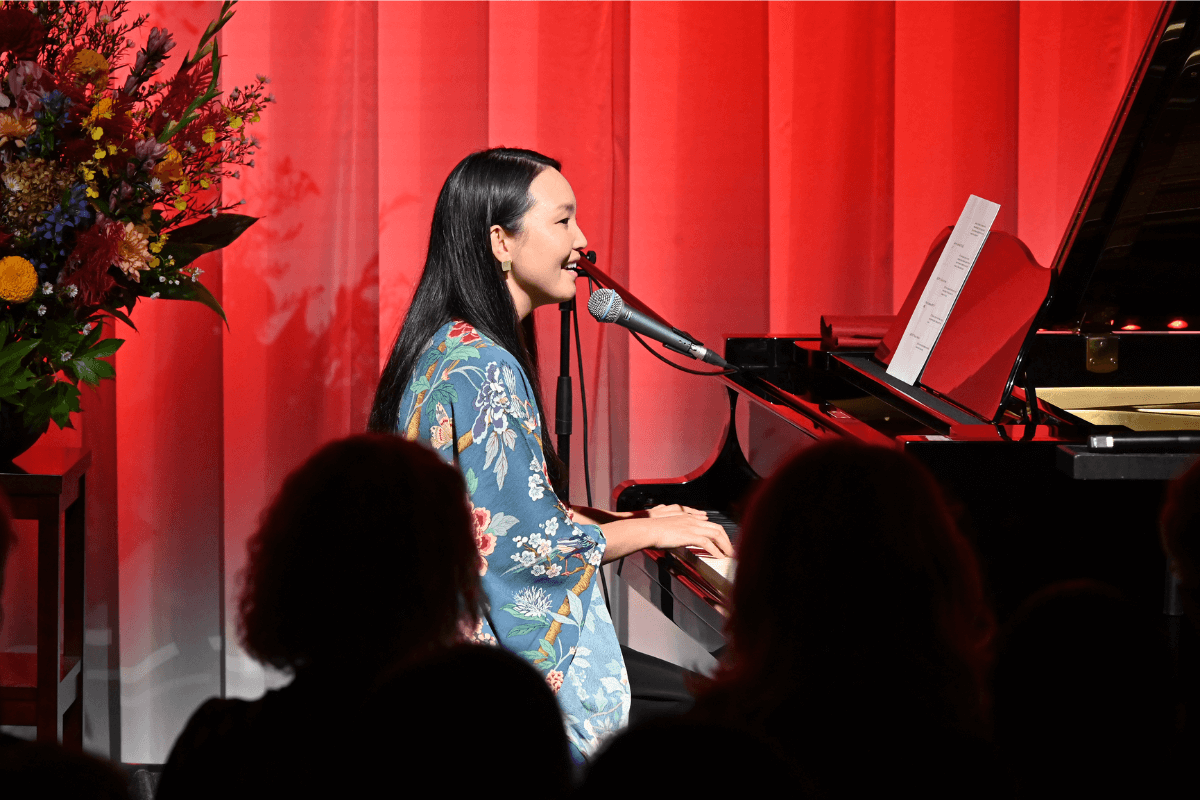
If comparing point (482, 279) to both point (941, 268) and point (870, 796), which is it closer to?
point (941, 268)

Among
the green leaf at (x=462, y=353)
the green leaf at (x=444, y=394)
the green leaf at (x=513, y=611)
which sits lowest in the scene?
the green leaf at (x=513, y=611)

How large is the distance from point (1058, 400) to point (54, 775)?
1.88m

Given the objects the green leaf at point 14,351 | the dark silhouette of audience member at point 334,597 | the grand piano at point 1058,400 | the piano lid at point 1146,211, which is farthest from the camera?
the green leaf at point 14,351

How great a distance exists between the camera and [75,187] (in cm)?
178

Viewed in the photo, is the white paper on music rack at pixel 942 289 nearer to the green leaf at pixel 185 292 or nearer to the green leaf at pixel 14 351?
the green leaf at pixel 185 292

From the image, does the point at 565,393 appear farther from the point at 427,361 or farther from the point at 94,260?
the point at 94,260

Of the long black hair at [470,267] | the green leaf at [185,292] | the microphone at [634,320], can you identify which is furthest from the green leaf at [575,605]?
the green leaf at [185,292]

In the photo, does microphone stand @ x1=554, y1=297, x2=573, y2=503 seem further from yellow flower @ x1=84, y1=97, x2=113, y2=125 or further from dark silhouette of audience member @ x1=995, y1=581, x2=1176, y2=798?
dark silhouette of audience member @ x1=995, y1=581, x2=1176, y2=798

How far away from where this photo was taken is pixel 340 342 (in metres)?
2.57

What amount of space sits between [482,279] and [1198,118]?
1.12 metres

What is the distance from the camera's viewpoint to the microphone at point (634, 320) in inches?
66.4

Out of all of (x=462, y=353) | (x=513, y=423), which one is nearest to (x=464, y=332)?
(x=462, y=353)

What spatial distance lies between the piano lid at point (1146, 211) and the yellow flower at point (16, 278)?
5.19ft

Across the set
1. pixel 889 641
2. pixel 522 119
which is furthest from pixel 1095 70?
pixel 889 641
